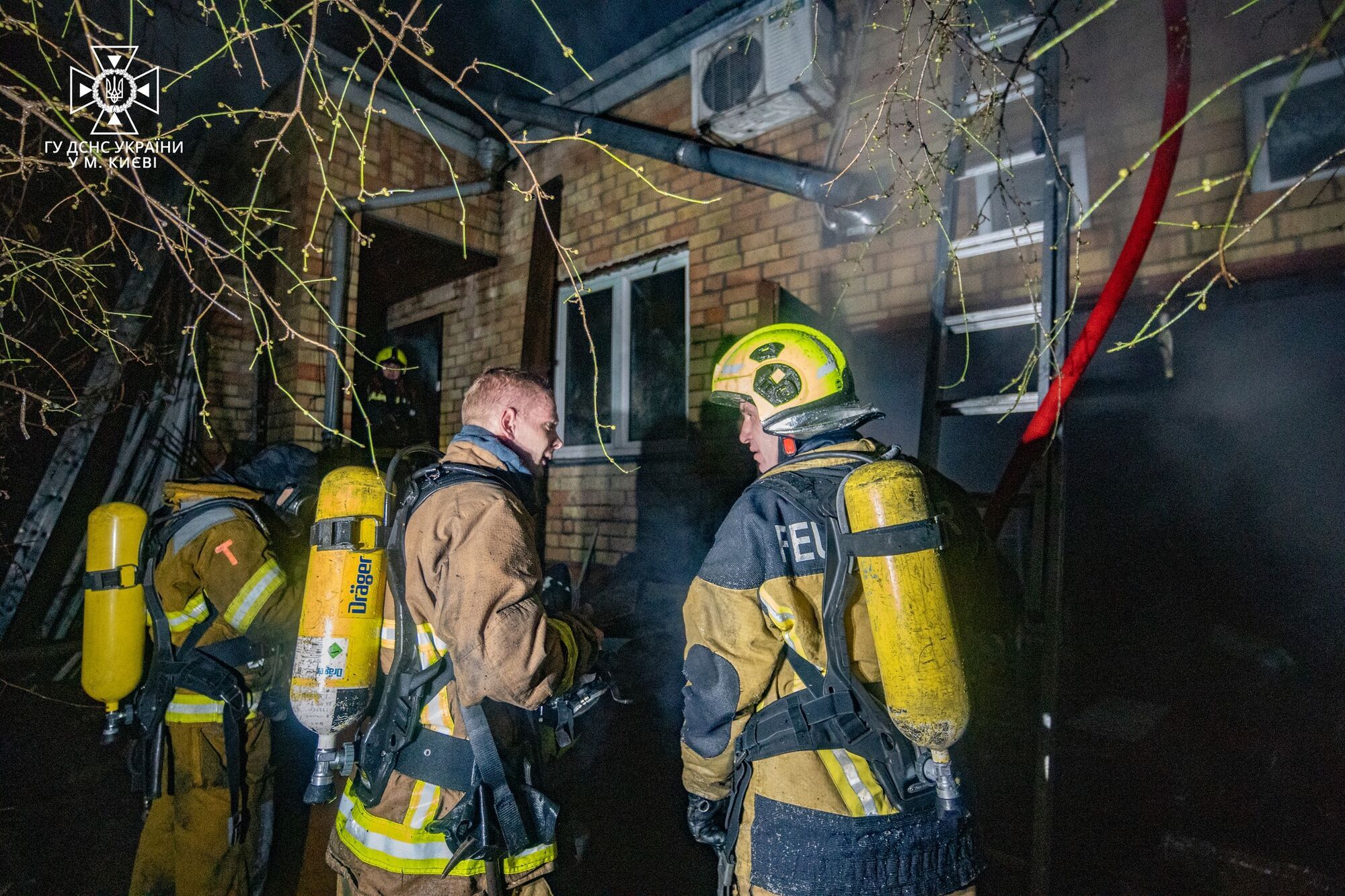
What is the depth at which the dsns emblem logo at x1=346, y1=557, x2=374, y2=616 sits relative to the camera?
2.06 meters

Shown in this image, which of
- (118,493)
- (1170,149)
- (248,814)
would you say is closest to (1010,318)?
(1170,149)


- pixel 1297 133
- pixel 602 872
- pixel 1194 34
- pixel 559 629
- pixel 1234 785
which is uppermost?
pixel 1194 34

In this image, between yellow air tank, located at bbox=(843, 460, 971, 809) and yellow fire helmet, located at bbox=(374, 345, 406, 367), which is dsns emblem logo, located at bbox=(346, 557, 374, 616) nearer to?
yellow air tank, located at bbox=(843, 460, 971, 809)

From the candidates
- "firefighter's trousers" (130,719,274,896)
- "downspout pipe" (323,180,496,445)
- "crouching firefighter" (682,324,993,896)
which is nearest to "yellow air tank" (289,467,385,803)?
"crouching firefighter" (682,324,993,896)

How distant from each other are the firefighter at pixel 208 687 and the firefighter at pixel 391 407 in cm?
291

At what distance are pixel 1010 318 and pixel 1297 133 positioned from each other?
1.39 metres

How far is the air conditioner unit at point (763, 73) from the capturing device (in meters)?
3.66

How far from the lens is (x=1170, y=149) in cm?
225

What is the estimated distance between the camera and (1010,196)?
9.77ft

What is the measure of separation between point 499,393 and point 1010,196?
2439 mm

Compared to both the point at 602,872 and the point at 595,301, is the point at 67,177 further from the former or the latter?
the point at 602,872

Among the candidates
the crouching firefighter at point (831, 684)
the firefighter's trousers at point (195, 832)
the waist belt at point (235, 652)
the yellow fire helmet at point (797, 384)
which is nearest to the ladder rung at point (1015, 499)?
the crouching firefighter at point (831, 684)

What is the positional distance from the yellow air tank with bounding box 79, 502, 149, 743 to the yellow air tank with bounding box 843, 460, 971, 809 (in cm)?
321

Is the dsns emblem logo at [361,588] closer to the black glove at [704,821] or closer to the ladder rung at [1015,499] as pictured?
the black glove at [704,821]
